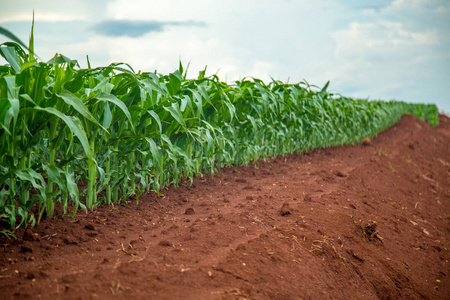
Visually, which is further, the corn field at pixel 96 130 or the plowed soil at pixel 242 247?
the corn field at pixel 96 130

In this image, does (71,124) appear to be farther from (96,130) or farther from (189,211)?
(189,211)

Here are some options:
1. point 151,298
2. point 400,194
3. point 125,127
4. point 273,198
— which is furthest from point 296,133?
point 151,298

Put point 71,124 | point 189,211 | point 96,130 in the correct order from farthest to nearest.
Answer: point 189,211
point 96,130
point 71,124

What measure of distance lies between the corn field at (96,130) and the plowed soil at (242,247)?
22 cm

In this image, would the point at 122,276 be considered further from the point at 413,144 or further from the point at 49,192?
the point at 413,144

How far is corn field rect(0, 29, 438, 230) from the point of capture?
78.9 inches

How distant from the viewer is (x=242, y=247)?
2.06 m

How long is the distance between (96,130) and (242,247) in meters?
1.15

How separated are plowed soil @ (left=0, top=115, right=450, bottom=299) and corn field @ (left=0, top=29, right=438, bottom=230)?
0.22 m

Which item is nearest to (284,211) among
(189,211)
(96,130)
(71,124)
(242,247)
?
(189,211)

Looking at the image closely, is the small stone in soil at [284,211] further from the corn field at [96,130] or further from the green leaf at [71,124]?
the green leaf at [71,124]

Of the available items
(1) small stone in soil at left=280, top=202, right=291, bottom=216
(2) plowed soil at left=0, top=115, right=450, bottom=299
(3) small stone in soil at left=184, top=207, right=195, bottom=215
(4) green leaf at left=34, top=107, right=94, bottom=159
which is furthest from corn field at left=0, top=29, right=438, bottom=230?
(1) small stone in soil at left=280, top=202, right=291, bottom=216

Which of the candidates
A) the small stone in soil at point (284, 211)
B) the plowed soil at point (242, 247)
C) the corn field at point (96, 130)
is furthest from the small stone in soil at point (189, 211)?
the small stone in soil at point (284, 211)

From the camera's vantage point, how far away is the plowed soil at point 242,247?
1.67 meters
